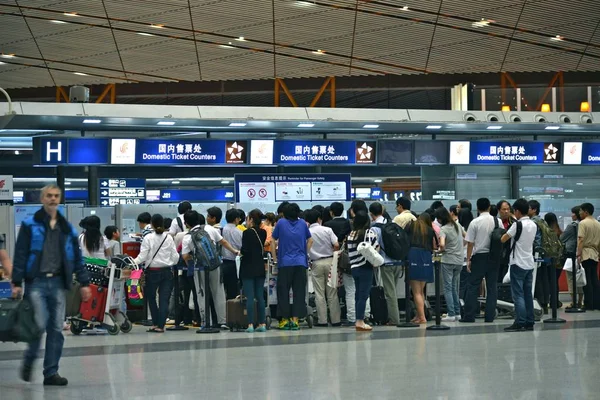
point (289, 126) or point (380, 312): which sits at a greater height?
point (289, 126)

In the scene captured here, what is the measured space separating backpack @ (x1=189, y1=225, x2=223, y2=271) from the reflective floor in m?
0.92

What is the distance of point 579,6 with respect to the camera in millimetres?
25734

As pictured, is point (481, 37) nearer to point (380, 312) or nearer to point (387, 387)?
point (380, 312)

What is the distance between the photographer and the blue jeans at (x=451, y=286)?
47.3ft

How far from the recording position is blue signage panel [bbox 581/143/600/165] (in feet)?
74.9

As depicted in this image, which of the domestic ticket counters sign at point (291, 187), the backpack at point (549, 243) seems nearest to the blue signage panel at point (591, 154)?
the domestic ticket counters sign at point (291, 187)

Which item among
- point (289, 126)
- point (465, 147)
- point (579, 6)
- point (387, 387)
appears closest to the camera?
point (387, 387)

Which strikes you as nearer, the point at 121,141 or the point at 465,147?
the point at 121,141

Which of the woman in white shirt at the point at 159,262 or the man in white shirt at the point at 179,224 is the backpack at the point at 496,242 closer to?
the woman in white shirt at the point at 159,262

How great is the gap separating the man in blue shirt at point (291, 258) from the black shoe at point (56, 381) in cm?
Result: 551

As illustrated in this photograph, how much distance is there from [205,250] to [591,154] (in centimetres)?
1247

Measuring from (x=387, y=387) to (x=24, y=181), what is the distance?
2642 centimetres

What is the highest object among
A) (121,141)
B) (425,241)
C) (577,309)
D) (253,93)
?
(253,93)

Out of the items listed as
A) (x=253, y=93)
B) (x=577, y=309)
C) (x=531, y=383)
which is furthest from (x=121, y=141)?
(x=531, y=383)
